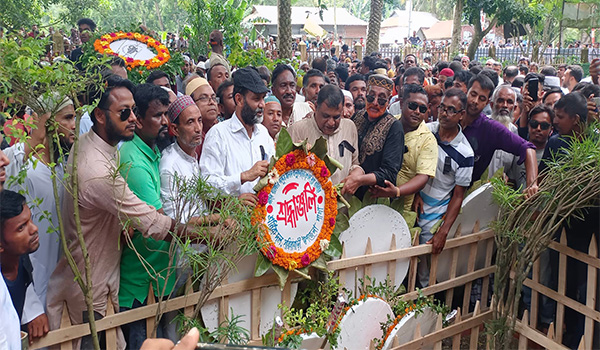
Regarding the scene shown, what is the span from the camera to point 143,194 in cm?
294

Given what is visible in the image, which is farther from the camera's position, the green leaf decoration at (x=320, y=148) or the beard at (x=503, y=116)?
the beard at (x=503, y=116)

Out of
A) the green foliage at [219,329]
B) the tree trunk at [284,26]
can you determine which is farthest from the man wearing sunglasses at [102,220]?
the tree trunk at [284,26]

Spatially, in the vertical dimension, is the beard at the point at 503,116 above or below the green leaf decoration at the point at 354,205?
above

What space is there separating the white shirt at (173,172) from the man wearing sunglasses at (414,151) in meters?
1.40

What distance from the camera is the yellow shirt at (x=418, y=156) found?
4.09 metres

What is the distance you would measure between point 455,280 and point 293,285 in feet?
4.91

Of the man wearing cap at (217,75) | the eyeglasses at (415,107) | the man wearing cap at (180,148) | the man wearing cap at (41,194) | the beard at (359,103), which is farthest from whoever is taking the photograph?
the man wearing cap at (217,75)

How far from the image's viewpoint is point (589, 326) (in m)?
3.71

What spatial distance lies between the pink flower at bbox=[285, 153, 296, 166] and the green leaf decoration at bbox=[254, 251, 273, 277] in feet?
1.95

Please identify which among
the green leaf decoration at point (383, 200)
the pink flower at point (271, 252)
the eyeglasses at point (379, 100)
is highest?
the eyeglasses at point (379, 100)

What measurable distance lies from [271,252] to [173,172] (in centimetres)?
78

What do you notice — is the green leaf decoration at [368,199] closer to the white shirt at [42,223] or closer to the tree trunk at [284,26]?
the white shirt at [42,223]

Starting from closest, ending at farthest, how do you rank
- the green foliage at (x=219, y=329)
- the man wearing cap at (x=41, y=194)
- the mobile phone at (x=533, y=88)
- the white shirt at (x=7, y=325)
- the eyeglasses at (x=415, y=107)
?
the white shirt at (x=7, y=325), the man wearing cap at (x=41, y=194), the green foliage at (x=219, y=329), the eyeglasses at (x=415, y=107), the mobile phone at (x=533, y=88)

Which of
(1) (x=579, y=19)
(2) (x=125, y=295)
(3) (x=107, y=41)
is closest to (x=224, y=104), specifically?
(3) (x=107, y=41)
